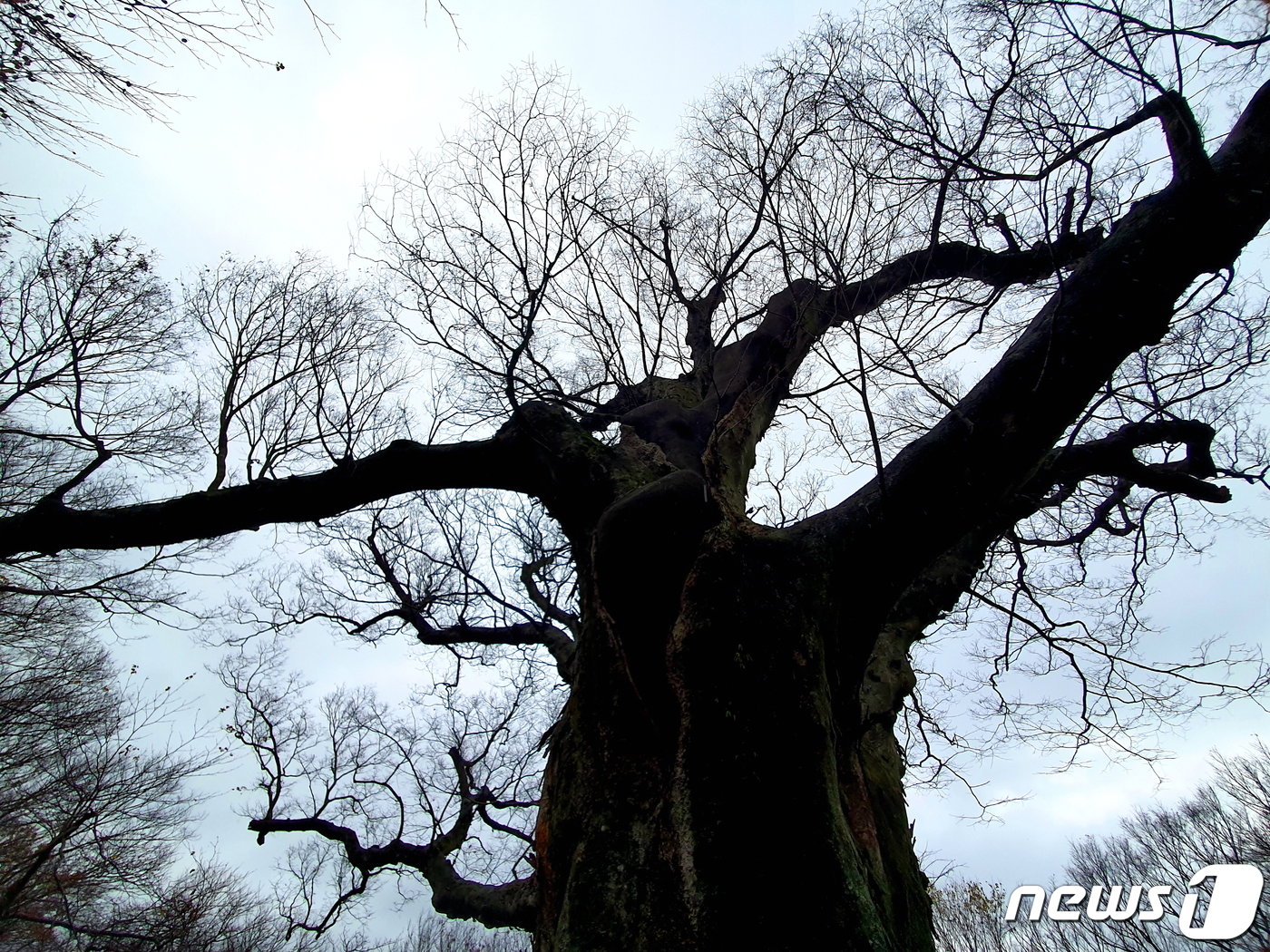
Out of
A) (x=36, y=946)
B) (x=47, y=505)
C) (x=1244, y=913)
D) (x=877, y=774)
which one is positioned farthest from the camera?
(x=36, y=946)

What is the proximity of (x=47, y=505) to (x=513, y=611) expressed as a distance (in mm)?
3820

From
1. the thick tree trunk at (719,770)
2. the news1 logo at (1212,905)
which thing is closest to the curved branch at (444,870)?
the thick tree trunk at (719,770)

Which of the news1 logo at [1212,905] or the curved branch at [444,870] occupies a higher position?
the curved branch at [444,870]

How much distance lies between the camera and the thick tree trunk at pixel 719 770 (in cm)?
201

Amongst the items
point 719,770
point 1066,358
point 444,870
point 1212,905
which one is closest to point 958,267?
point 1066,358

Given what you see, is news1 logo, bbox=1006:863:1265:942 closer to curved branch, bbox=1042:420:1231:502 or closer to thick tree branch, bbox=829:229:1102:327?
curved branch, bbox=1042:420:1231:502

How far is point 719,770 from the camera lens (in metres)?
2.20

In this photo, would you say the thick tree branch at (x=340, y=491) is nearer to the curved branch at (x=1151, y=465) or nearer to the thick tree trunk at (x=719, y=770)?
the thick tree trunk at (x=719, y=770)

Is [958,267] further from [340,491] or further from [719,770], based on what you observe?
[340,491]

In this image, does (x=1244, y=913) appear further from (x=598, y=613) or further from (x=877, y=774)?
(x=598, y=613)

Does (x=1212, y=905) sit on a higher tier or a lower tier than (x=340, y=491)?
lower

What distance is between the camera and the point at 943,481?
2.68 meters

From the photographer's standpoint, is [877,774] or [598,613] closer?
[598,613]

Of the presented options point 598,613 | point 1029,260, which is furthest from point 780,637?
point 1029,260
